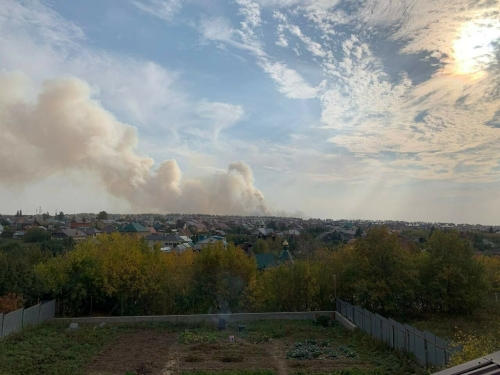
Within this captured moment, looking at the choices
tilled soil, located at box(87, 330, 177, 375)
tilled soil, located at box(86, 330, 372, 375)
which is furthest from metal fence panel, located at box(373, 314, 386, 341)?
tilled soil, located at box(87, 330, 177, 375)

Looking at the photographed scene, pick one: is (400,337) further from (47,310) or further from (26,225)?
(26,225)

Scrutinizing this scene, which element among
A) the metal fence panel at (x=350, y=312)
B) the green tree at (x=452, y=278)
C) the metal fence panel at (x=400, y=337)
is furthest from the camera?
the green tree at (x=452, y=278)

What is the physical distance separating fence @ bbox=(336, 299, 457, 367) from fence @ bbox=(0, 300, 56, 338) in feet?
46.9

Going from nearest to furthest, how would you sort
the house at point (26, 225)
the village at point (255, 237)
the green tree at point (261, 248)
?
the village at point (255, 237), the green tree at point (261, 248), the house at point (26, 225)

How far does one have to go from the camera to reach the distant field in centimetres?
1211

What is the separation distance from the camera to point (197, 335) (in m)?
16.9

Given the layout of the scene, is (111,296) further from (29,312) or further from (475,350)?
(475,350)

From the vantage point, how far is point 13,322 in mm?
16062

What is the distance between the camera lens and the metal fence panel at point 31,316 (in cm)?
1700

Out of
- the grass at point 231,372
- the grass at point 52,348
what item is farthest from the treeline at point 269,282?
the grass at point 231,372

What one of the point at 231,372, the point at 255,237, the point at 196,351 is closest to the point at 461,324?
the point at 196,351

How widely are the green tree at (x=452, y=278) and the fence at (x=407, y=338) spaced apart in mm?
6700

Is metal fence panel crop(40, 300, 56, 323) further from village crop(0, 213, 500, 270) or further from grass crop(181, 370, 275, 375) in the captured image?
grass crop(181, 370, 275, 375)

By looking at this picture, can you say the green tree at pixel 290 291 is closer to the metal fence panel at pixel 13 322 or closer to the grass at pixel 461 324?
the grass at pixel 461 324
